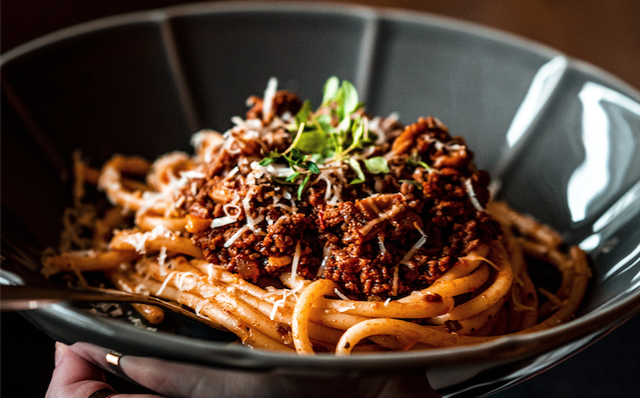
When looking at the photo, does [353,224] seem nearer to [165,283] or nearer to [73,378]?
[165,283]

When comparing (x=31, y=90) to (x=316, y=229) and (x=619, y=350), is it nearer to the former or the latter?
(x=316, y=229)

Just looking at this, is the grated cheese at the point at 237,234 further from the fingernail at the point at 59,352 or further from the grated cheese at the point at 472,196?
the grated cheese at the point at 472,196

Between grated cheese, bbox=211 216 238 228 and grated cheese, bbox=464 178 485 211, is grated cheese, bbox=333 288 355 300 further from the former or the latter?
grated cheese, bbox=464 178 485 211

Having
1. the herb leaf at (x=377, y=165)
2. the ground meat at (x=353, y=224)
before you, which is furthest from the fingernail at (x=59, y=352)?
the herb leaf at (x=377, y=165)

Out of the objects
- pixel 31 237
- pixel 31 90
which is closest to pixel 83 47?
pixel 31 90

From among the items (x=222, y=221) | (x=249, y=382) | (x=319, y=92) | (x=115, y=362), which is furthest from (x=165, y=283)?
(x=319, y=92)
